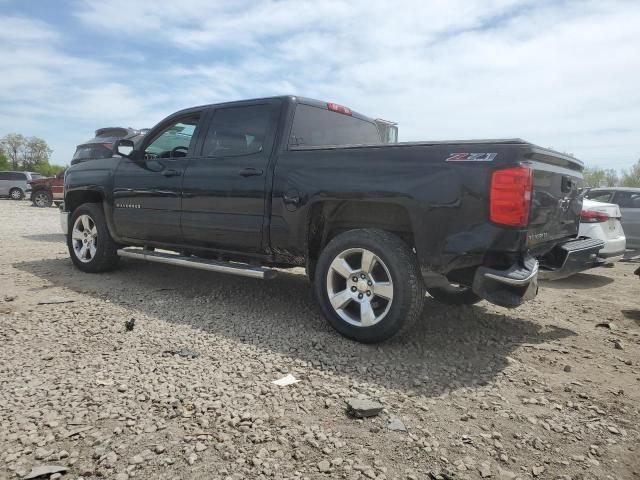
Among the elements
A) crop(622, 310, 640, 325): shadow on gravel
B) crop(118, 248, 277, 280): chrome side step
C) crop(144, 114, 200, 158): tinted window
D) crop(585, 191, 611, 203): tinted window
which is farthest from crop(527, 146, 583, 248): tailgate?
crop(585, 191, 611, 203): tinted window

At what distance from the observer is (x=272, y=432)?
2340 mm

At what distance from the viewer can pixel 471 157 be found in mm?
3086

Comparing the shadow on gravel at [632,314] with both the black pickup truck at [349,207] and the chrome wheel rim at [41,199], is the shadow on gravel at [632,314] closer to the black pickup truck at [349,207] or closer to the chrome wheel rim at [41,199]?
the black pickup truck at [349,207]

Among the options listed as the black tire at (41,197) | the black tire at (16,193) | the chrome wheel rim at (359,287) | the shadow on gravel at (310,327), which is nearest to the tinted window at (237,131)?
the chrome wheel rim at (359,287)

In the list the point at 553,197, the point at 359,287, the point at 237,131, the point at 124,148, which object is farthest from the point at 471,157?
the point at 124,148

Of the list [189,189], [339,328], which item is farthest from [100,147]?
[339,328]

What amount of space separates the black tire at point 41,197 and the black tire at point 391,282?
2276cm

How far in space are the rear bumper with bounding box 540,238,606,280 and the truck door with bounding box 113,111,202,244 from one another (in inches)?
140

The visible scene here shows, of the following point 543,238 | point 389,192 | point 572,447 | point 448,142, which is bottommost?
point 572,447

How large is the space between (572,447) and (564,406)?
0.46m

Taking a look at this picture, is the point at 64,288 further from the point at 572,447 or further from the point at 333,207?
the point at 572,447

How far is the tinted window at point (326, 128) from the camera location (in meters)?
4.32

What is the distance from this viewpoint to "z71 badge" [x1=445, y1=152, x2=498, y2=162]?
119 inches

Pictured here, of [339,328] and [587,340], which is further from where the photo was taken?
[587,340]
